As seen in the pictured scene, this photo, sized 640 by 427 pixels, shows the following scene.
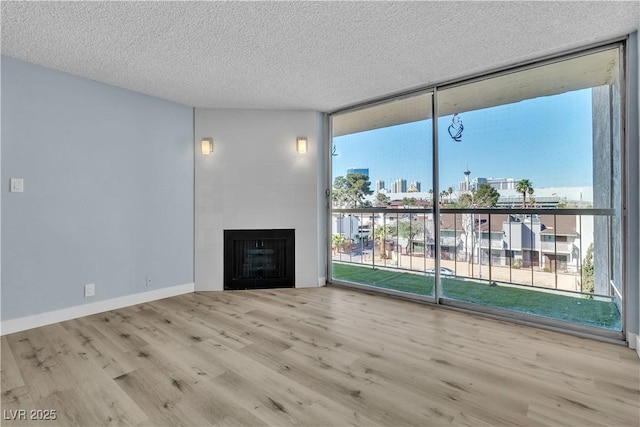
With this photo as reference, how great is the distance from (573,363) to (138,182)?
13.9ft

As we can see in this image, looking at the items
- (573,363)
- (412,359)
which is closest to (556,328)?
(573,363)

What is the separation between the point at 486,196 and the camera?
3.10 m

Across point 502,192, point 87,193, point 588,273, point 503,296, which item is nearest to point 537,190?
→ point 502,192

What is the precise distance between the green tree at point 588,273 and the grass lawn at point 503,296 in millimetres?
115

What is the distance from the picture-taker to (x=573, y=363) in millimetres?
2094

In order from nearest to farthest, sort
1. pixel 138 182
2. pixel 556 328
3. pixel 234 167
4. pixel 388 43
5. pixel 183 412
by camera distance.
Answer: pixel 183 412
pixel 388 43
pixel 556 328
pixel 138 182
pixel 234 167

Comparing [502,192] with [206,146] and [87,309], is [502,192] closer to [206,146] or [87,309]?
[206,146]

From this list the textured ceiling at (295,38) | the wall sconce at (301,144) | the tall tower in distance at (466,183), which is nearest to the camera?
the textured ceiling at (295,38)

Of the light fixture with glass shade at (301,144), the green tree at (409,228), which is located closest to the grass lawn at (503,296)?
the green tree at (409,228)

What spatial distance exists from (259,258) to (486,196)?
9.26ft

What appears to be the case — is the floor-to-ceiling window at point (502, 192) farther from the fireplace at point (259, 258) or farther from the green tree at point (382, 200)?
the fireplace at point (259, 258)

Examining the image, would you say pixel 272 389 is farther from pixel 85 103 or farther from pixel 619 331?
pixel 85 103

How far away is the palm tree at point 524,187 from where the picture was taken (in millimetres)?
2865

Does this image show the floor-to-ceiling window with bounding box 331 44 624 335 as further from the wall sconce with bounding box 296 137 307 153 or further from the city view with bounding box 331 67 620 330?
the wall sconce with bounding box 296 137 307 153
